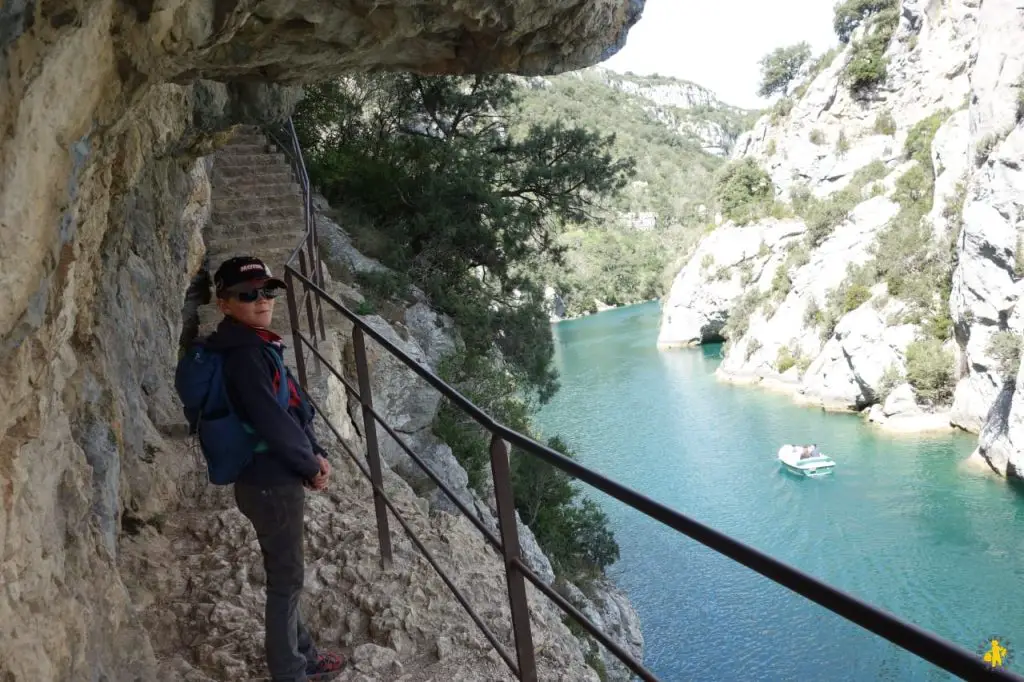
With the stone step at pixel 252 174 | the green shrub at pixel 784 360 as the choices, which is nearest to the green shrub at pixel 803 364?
the green shrub at pixel 784 360

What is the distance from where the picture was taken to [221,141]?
5.75 m

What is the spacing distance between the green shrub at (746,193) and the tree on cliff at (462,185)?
3373 cm

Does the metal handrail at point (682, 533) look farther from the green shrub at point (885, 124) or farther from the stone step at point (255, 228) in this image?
the green shrub at point (885, 124)

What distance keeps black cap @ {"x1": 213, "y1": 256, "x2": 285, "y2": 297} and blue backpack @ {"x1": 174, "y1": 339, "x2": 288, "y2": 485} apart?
0.17 meters

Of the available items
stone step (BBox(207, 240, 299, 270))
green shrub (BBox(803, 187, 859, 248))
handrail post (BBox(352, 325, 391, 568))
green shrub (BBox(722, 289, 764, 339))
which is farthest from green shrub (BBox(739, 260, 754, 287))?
handrail post (BBox(352, 325, 391, 568))

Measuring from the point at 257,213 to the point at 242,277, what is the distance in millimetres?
7847

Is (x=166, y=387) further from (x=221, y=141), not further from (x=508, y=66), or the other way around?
(x=508, y=66)

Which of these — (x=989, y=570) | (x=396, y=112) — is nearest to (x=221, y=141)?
(x=396, y=112)

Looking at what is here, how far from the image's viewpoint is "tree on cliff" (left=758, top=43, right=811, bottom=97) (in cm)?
6091

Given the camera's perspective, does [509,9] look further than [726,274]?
No

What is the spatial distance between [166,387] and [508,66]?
2.96 m

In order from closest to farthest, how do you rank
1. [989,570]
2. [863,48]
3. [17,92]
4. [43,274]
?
[17,92] < [43,274] < [989,570] < [863,48]

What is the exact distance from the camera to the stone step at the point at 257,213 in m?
9.20

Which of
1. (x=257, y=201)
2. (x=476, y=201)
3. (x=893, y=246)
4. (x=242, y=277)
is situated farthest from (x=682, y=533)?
(x=893, y=246)
